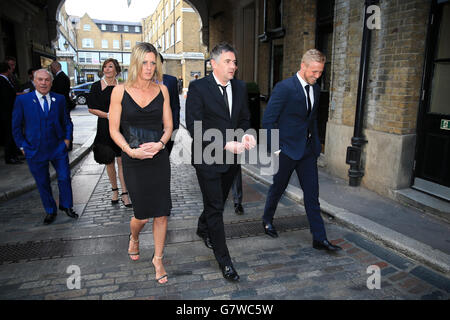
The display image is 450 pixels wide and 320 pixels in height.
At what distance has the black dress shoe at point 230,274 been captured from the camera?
3057mm

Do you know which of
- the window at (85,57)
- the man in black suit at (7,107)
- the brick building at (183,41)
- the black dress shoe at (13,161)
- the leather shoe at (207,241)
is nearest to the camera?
the leather shoe at (207,241)

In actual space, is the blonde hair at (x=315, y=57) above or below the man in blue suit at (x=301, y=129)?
above

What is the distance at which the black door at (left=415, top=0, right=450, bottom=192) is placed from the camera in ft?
15.6

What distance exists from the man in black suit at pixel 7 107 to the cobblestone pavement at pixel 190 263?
114 inches

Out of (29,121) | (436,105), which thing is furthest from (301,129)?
(29,121)

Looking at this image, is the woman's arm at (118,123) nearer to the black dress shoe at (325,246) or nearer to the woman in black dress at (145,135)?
the woman in black dress at (145,135)

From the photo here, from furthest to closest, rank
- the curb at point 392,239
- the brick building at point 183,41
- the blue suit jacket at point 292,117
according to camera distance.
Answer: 1. the brick building at point 183,41
2. the blue suit jacket at point 292,117
3. the curb at point 392,239

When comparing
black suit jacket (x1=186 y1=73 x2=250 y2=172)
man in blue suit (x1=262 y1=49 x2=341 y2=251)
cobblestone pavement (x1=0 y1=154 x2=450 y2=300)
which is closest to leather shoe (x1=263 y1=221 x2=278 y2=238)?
cobblestone pavement (x1=0 y1=154 x2=450 y2=300)

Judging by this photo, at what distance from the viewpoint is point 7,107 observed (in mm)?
7336

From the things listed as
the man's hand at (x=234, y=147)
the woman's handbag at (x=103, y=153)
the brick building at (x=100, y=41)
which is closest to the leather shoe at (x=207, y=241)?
the man's hand at (x=234, y=147)

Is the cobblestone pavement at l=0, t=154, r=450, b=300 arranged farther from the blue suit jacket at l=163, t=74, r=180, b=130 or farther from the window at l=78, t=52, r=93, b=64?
the window at l=78, t=52, r=93, b=64

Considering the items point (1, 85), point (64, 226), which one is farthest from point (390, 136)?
point (1, 85)

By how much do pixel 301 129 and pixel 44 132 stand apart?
120 inches
